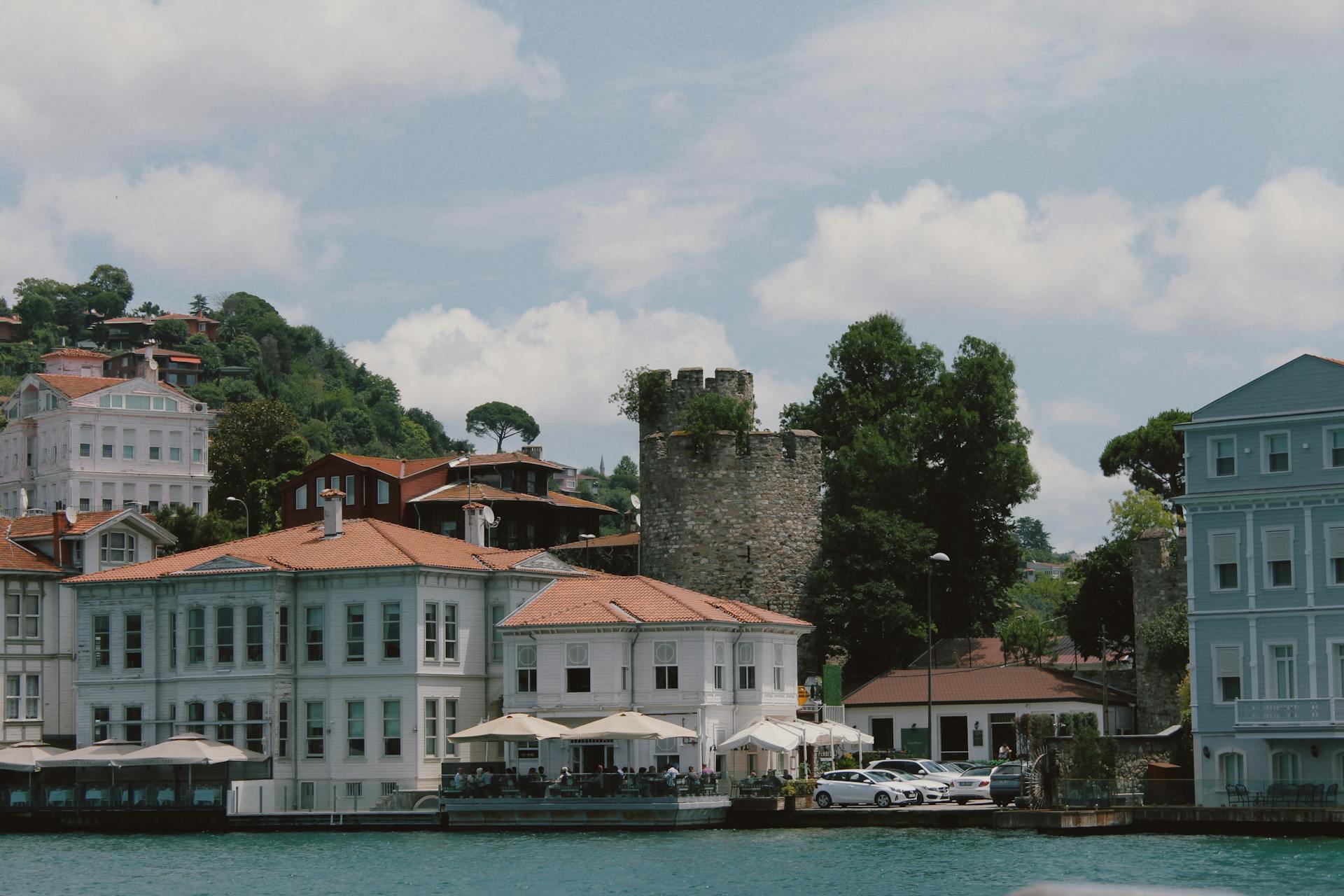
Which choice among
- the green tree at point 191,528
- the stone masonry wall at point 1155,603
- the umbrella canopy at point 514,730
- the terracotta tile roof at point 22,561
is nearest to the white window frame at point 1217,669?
the stone masonry wall at point 1155,603

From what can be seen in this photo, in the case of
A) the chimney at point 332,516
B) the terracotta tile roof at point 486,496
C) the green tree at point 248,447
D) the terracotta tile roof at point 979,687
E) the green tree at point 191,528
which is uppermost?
the green tree at point 248,447

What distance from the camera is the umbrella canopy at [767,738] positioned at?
54188mm

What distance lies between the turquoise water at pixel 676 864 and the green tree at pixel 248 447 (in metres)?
61.0

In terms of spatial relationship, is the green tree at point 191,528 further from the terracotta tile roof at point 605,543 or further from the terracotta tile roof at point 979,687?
the terracotta tile roof at point 979,687

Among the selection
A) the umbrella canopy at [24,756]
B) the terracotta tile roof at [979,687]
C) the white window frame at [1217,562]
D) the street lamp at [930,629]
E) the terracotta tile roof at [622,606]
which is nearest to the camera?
the white window frame at [1217,562]

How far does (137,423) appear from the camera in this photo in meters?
112

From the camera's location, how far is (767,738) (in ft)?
178

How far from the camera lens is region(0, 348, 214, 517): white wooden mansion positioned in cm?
11000

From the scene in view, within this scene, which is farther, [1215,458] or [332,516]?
[332,516]

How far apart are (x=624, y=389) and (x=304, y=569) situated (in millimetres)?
Answer: 21271

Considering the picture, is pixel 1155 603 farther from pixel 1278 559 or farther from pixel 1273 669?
pixel 1273 669

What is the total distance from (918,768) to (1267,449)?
13.4m

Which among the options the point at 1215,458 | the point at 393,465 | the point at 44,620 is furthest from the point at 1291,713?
the point at 393,465

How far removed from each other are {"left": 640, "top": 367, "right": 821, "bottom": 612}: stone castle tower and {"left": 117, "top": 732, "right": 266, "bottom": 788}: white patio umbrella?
1847cm
